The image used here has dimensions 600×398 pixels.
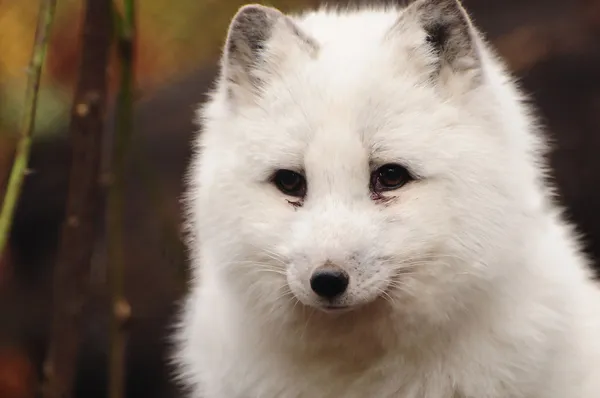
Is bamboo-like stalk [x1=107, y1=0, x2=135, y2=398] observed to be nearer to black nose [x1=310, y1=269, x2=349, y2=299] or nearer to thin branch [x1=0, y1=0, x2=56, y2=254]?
thin branch [x1=0, y1=0, x2=56, y2=254]

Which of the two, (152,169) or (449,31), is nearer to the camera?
(449,31)

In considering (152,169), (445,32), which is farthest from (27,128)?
(152,169)

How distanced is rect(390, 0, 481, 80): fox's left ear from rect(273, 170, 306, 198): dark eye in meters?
0.42

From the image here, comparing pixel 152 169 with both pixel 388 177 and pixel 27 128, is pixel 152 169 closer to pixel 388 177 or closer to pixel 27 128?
pixel 27 128

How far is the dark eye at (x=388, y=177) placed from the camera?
1984mm

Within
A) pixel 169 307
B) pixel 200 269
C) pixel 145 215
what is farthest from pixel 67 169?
pixel 200 269

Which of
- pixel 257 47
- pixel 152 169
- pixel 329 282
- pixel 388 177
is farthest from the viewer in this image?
pixel 152 169

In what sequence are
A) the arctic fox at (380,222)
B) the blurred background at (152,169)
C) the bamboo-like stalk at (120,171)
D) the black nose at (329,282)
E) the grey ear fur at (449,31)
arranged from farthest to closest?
the blurred background at (152,169) < the bamboo-like stalk at (120,171) < the grey ear fur at (449,31) < the arctic fox at (380,222) < the black nose at (329,282)

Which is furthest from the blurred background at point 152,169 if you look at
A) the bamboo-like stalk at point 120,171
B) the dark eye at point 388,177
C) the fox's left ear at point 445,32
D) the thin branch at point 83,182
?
the dark eye at point 388,177

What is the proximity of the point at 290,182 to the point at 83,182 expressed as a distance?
55cm

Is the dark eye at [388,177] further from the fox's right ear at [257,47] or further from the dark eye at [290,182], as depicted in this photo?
the fox's right ear at [257,47]

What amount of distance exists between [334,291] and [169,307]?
2.72 m

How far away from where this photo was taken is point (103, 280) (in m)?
4.56

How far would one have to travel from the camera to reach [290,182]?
2037mm
